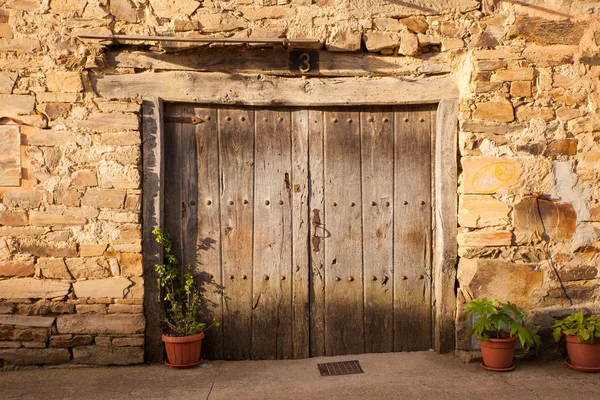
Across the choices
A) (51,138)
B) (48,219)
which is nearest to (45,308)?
(48,219)

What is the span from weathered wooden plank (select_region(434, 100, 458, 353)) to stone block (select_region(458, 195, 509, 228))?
0.39ft

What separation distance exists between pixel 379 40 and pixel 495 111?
990 millimetres

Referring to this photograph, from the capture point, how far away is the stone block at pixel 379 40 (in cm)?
381

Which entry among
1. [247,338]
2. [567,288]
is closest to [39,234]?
[247,338]

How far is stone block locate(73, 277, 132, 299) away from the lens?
3715mm

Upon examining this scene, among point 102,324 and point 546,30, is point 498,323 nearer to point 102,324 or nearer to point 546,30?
point 546,30

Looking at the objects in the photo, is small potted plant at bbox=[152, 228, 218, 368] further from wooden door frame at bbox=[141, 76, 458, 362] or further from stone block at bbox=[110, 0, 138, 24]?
stone block at bbox=[110, 0, 138, 24]

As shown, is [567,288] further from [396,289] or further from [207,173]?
[207,173]

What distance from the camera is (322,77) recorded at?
3.90 meters

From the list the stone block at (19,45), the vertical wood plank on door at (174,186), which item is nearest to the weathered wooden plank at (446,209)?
the vertical wood plank on door at (174,186)

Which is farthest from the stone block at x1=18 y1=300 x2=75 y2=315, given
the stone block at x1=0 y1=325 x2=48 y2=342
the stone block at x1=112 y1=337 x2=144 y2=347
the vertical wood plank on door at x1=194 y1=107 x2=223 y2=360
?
the vertical wood plank on door at x1=194 y1=107 x2=223 y2=360

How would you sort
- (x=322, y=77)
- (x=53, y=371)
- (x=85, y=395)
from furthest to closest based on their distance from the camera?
1. (x=322, y=77)
2. (x=53, y=371)
3. (x=85, y=395)

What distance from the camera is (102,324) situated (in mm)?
3717

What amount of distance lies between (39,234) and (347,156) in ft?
7.52
